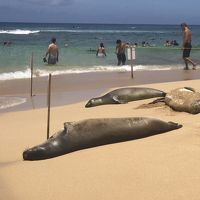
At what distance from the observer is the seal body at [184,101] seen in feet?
24.3

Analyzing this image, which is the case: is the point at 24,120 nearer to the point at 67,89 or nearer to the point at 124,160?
the point at 124,160

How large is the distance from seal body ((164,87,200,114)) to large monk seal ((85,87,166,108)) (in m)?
1.78

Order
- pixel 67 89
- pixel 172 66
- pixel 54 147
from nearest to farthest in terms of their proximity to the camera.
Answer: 1. pixel 54 147
2. pixel 67 89
3. pixel 172 66

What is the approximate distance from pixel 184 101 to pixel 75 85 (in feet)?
23.0

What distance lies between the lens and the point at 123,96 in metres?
9.95

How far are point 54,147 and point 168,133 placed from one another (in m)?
1.50

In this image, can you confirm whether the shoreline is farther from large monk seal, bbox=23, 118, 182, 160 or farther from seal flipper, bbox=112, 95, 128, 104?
large monk seal, bbox=23, 118, 182, 160

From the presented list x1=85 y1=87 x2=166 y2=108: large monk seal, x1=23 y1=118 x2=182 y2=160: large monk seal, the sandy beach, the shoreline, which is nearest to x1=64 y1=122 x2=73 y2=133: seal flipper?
x1=23 y1=118 x2=182 y2=160: large monk seal

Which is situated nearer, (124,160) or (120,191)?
(120,191)

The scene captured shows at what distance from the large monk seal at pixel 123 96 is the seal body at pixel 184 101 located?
5.82 ft

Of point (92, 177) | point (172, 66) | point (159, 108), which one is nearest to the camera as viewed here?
point (92, 177)

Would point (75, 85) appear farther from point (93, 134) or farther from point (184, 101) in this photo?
point (93, 134)

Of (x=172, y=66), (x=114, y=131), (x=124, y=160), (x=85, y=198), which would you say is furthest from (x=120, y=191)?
(x=172, y=66)

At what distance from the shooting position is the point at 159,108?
8.15 meters
